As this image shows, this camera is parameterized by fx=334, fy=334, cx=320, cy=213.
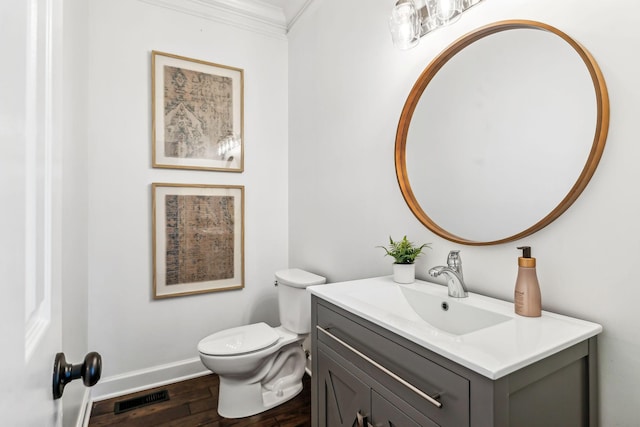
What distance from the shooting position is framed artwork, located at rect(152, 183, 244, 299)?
7.51ft

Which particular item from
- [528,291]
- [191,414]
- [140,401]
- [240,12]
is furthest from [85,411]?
[240,12]

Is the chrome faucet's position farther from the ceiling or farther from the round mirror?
the ceiling

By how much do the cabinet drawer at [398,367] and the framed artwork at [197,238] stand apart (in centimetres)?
139

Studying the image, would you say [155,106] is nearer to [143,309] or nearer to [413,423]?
[143,309]

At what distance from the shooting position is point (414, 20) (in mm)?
1428

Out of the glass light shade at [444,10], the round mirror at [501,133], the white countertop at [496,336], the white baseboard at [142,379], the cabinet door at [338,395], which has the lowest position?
the white baseboard at [142,379]

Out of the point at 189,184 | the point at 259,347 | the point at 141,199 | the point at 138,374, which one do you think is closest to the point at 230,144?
the point at 189,184

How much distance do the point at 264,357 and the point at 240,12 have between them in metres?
2.43

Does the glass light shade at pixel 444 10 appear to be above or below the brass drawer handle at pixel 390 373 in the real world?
above

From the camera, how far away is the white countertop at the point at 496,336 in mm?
740

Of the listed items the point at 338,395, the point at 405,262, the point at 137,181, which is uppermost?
the point at 137,181

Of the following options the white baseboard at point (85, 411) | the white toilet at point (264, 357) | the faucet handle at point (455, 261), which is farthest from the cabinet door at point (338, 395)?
the white baseboard at point (85, 411)

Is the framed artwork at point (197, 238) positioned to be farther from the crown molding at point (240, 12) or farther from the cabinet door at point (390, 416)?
the cabinet door at point (390, 416)

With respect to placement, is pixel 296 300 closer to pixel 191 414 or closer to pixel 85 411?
pixel 191 414
